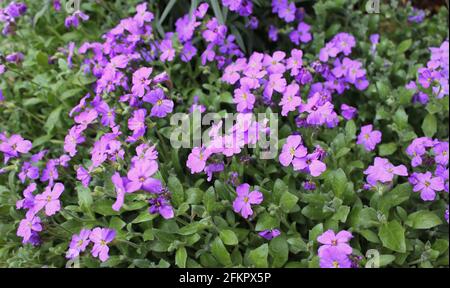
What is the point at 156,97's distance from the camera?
2.43m

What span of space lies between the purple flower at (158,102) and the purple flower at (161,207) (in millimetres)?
477

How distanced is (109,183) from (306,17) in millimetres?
1761

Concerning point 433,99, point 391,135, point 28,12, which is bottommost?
point 391,135

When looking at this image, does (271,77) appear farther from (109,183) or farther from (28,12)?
(28,12)

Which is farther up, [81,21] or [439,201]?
[81,21]

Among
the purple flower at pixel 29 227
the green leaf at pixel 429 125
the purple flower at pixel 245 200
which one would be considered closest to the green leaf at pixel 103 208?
the purple flower at pixel 29 227

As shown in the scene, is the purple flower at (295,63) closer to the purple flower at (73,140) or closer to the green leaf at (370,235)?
the green leaf at (370,235)

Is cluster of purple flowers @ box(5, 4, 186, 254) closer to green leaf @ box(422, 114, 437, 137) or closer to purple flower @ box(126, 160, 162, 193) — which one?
purple flower @ box(126, 160, 162, 193)

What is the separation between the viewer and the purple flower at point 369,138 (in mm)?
2615

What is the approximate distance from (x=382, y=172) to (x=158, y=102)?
1.06 meters
